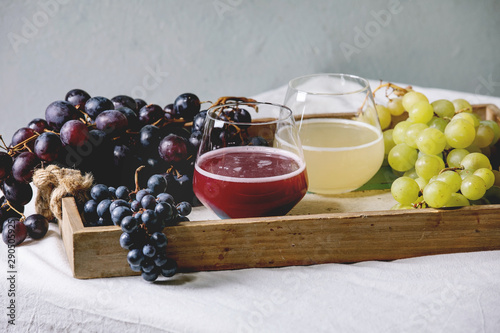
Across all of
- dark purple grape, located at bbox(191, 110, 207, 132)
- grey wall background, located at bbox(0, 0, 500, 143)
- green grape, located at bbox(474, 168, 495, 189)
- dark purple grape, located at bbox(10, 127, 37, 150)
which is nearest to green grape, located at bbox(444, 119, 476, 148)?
green grape, located at bbox(474, 168, 495, 189)

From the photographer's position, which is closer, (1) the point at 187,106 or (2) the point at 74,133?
(2) the point at 74,133

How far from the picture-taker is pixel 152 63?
2.49 m

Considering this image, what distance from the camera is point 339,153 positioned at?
1.02 m

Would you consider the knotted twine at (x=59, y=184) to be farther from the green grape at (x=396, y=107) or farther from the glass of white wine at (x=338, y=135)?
the green grape at (x=396, y=107)

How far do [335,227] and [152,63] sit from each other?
1.84 meters

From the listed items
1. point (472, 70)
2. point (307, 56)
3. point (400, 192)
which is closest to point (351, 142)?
point (400, 192)

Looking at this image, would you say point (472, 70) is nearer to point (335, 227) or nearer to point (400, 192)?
point (400, 192)

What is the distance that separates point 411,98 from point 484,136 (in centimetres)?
17

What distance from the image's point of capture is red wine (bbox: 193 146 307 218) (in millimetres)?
851

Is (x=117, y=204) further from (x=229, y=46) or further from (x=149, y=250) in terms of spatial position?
(x=229, y=46)

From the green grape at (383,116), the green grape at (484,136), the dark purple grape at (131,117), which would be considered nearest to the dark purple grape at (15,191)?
the dark purple grape at (131,117)

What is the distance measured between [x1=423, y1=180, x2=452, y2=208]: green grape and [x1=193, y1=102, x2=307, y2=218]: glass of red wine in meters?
0.20

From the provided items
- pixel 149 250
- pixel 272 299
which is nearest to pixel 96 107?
pixel 149 250

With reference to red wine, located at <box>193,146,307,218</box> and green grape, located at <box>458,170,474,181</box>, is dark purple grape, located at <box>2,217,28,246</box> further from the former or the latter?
green grape, located at <box>458,170,474,181</box>
